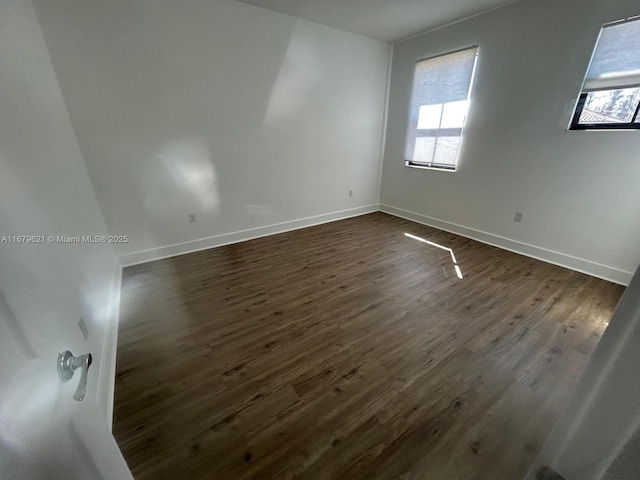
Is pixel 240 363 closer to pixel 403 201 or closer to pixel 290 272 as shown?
pixel 290 272

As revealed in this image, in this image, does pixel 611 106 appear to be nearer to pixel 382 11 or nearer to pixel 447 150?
pixel 447 150

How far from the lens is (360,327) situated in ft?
6.29

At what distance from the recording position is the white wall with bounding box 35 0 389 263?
7.37ft

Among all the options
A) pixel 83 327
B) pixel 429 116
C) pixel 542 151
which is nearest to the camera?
pixel 83 327

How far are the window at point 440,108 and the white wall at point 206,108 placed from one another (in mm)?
718

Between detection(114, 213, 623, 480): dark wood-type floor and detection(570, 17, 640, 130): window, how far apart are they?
4.78 ft

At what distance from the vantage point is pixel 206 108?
2.77 meters

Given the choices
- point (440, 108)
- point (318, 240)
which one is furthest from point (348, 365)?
point (440, 108)

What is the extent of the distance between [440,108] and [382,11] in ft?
4.45

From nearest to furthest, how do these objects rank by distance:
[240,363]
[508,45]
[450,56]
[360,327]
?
[240,363], [360,327], [508,45], [450,56]

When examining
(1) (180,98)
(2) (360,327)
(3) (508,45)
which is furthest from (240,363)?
(3) (508,45)

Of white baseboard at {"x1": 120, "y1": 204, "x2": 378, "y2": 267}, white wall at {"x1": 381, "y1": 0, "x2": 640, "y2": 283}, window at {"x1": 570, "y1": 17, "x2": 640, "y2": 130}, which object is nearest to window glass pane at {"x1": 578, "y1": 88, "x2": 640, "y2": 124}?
window at {"x1": 570, "y1": 17, "x2": 640, "y2": 130}

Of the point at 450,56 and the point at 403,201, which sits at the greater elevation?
the point at 450,56

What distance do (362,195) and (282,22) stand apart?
8.44 ft
